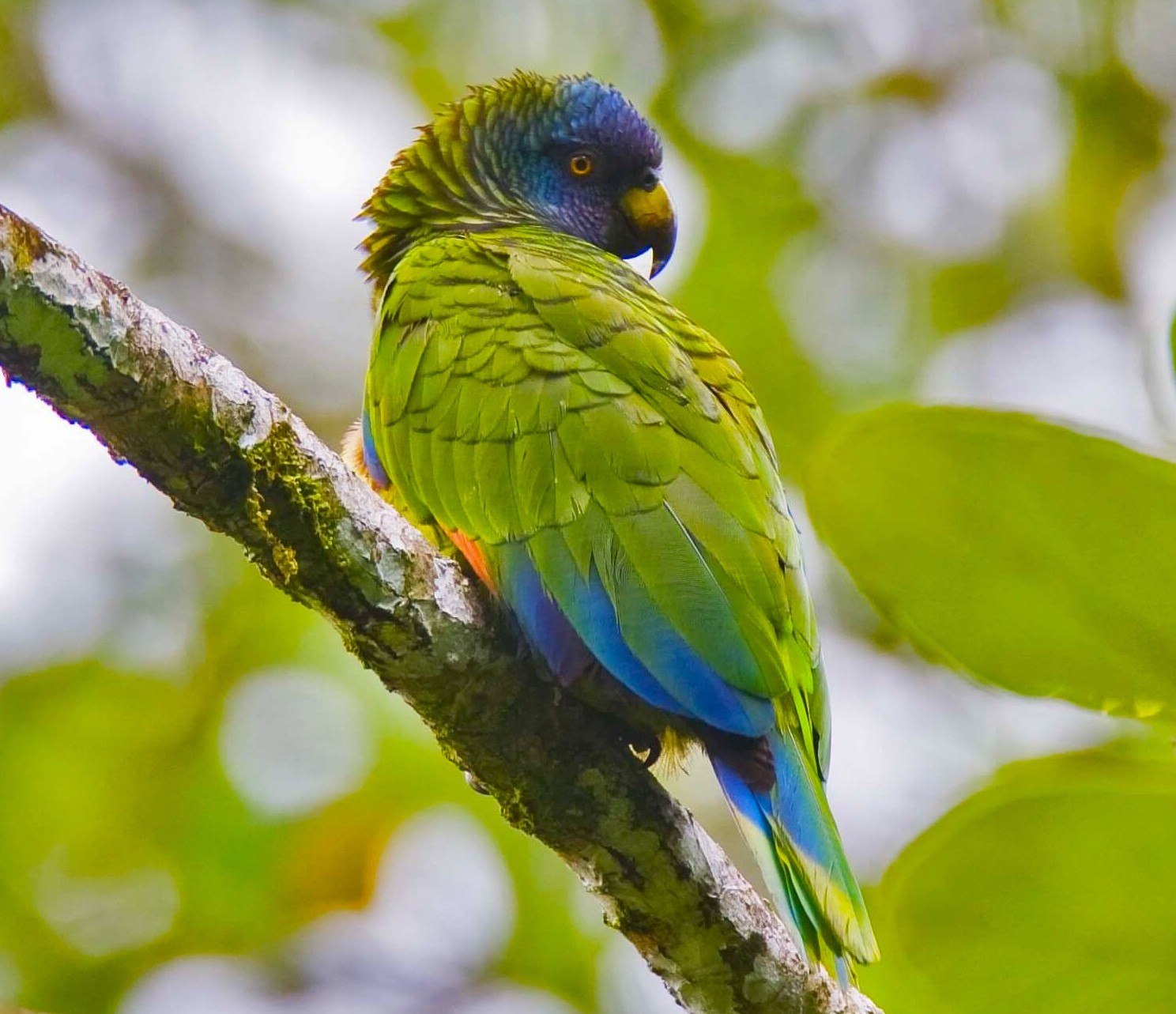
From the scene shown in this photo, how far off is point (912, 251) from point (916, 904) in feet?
16.7

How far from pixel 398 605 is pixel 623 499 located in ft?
1.68

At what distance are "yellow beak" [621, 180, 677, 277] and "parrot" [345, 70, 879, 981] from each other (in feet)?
2.47

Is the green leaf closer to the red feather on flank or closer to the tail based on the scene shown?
the tail

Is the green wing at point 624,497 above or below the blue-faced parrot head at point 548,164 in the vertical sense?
below

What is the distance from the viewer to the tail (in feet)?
6.60

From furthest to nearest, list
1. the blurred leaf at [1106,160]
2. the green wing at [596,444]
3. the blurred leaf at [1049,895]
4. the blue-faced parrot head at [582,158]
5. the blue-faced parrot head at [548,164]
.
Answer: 1. the blurred leaf at [1106,160]
2. the blue-faced parrot head at [582,158]
3. the blue-faced parrot head at [548,164]
4. the green wing at [596,444]
5. the blurred leaf at [1049,895]

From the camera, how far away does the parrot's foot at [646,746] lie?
2.29m

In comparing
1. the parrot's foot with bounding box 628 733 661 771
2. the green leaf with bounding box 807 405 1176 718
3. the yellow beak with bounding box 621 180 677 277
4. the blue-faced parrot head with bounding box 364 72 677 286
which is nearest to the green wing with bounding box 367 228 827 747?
the parrot's foot with bounding box 628 733 661 771

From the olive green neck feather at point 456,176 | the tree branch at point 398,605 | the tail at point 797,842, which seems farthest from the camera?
the olive green neck feather at point 456,176

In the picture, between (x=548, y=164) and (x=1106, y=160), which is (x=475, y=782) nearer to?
(x=548, y=164)

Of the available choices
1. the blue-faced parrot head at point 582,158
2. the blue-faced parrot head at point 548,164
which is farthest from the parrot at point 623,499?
the blue-faced parrot head at point 582,158

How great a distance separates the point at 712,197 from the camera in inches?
219

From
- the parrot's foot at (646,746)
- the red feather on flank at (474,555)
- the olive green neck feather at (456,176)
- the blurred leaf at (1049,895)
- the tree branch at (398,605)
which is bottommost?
the blurred leaf at (1049,895)

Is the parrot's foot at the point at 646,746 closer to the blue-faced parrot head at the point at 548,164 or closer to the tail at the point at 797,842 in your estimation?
the tail at the point at 797,842
